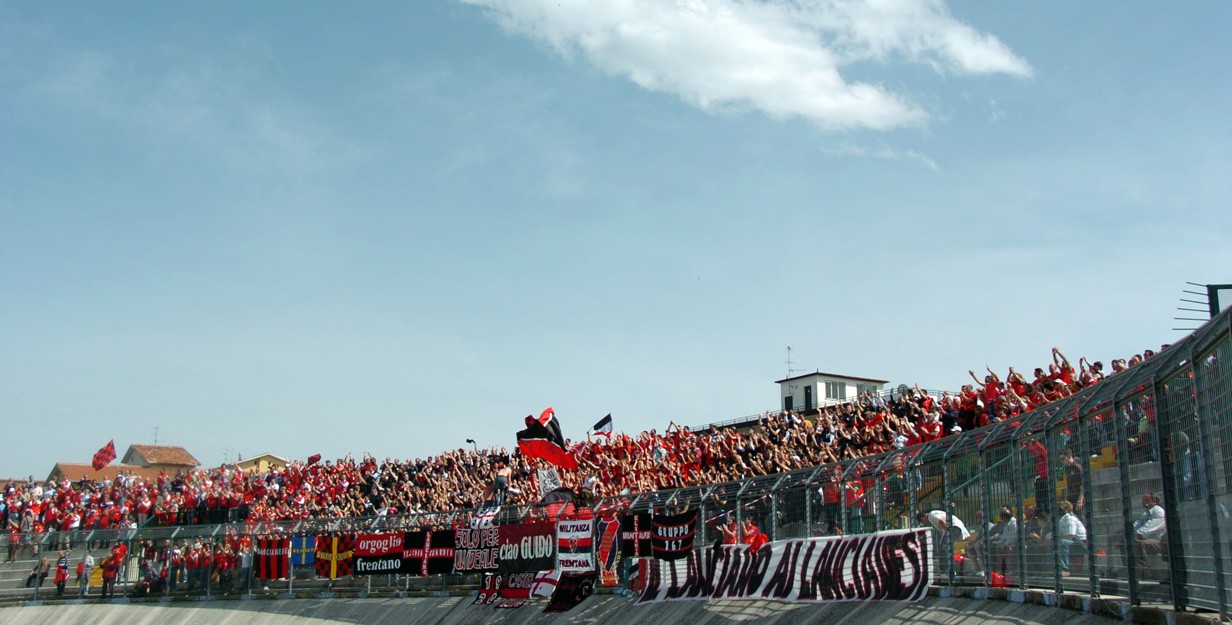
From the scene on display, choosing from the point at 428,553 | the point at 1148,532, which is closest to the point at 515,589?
the point at 428,553

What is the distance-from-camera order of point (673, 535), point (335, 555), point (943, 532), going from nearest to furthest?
point (943, 532), point (673, 535), point (335, 555)

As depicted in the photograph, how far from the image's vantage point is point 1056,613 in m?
10.0

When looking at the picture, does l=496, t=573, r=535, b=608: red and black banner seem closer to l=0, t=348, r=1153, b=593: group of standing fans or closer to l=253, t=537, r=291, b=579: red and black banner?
l=0, t=348, r=1153, b=593: group of standing fans

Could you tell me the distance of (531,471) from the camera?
3538 cm

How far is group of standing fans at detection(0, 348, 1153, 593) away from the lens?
64.0ft

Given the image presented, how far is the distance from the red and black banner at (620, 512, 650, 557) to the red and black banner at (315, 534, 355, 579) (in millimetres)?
8797

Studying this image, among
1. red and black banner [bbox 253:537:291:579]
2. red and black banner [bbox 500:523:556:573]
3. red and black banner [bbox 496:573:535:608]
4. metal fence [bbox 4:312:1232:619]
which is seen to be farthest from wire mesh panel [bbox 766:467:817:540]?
red and black banner [bbox 253:537:291:579]

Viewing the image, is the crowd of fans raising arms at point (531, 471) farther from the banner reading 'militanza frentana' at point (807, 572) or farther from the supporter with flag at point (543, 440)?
the banner reading 'militanza frentana' at point (807, 572)

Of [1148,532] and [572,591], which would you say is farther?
[572,591]

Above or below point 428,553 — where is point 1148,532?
above

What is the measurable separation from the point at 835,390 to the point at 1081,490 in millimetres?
51893

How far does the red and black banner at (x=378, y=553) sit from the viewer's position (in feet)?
83.5

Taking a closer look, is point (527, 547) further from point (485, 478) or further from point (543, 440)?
point (485, 478)

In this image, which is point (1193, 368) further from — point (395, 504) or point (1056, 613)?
Answer: point (395, 504)
